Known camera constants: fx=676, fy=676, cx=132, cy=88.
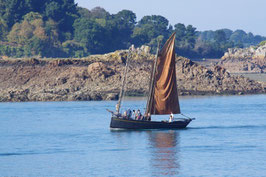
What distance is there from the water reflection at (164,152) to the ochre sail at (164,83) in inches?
83.9

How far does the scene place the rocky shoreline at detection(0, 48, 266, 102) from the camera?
99.9 m

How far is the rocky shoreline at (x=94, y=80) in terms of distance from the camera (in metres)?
99.9

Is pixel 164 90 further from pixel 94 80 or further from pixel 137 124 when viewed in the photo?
pixel 94 80

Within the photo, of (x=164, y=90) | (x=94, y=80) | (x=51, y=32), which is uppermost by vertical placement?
(x=51, y=32)

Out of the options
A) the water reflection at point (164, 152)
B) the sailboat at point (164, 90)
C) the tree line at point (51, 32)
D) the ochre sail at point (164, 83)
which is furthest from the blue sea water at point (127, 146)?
the tree line at point (51, 32)

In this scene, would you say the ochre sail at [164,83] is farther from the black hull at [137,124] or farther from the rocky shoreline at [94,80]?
the rocky shoreline at [94,80]

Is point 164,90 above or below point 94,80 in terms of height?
below

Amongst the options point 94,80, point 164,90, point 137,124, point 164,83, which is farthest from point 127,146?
point 94,80

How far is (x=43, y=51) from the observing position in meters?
162

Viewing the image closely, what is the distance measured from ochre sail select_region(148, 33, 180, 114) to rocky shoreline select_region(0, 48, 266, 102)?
3855 cm

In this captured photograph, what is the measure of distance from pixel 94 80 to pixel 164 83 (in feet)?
155

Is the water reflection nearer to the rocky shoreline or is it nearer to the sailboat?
the sailboat

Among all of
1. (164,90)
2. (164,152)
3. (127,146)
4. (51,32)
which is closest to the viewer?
(164,152)

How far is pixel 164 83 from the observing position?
58.3 m
